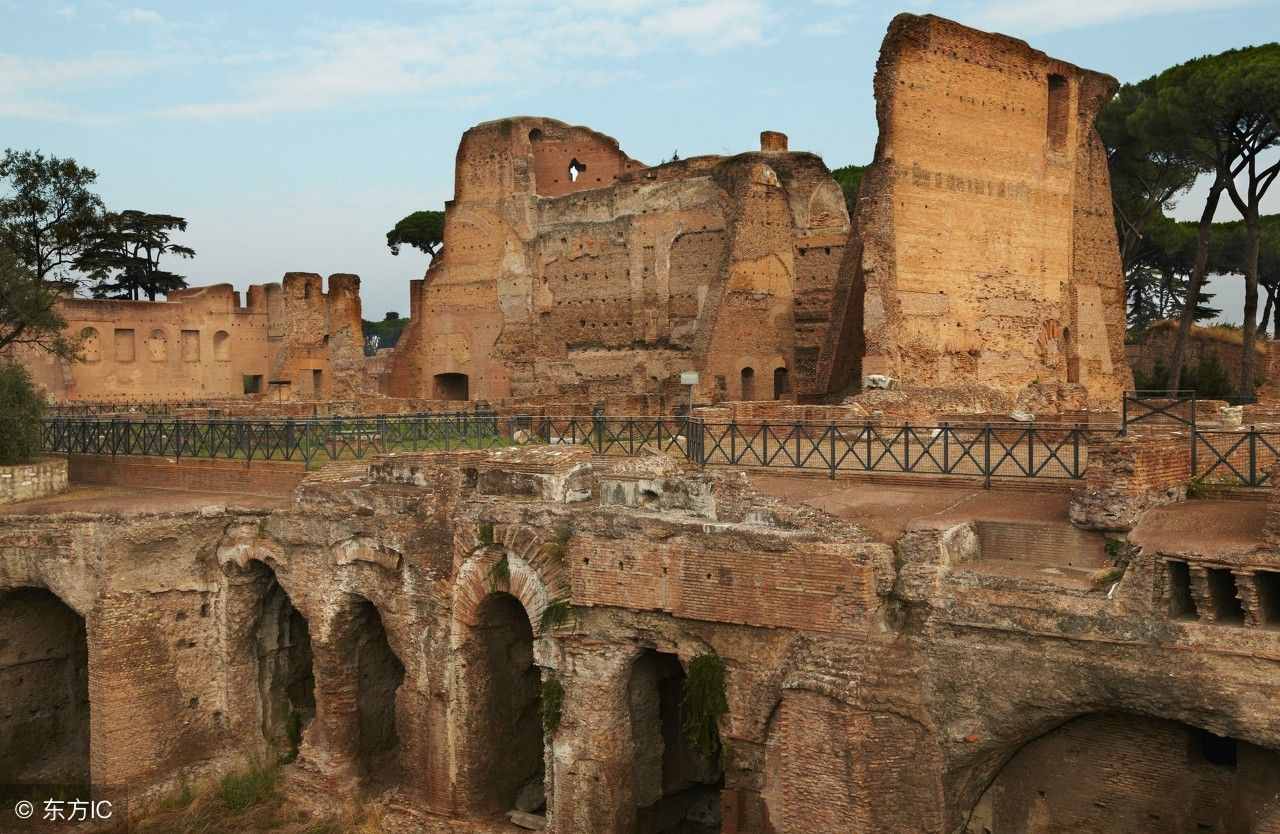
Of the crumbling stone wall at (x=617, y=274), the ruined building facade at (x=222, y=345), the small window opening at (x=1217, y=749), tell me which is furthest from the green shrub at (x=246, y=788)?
the ruined building facade at (x=222, y=345)

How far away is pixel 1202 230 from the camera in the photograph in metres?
23.5

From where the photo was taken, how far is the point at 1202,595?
22.7 feet

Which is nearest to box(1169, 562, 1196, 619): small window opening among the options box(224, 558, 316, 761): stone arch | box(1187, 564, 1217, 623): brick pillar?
box(1187, 564, 1217, 623): brick pillar

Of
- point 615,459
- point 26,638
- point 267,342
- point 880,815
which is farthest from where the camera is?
point 267,342

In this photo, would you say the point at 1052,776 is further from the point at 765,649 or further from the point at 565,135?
the point at 565,135

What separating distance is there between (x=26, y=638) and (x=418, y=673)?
5675 mm

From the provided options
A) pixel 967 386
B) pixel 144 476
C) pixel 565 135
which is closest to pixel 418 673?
pixel 144 476

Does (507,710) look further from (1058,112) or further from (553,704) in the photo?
(1058,112)

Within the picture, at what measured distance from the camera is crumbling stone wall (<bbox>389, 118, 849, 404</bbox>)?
22891 millimetres

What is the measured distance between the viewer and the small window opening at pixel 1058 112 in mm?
20828

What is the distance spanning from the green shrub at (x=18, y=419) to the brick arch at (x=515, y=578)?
7223 mm

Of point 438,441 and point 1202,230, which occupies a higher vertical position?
point 1202,230

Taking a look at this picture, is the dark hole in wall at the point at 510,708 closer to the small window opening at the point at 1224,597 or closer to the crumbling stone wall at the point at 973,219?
the small window opening at the point at 1224,597


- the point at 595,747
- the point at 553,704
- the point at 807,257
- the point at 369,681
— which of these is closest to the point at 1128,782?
the point at 595,747
